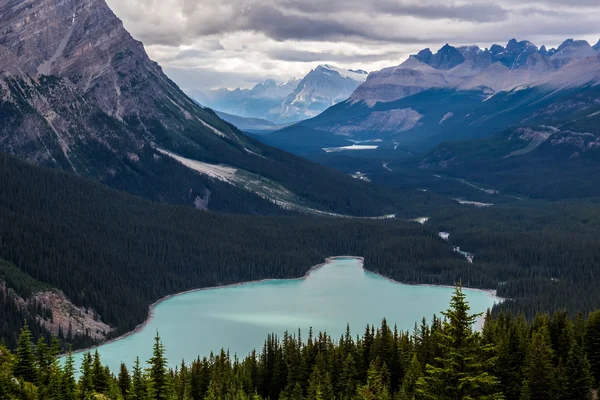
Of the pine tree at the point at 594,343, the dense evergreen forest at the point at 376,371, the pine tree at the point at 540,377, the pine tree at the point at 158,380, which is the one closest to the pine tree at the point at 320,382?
the dense evergreen forest at the point at 376,371

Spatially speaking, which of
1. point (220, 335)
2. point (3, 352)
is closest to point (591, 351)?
point (3, 352)

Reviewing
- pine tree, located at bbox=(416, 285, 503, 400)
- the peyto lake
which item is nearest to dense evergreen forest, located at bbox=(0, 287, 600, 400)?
pine tree, located at bbox=(416, 285, 503, 400)

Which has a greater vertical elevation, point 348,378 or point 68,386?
point 68,386

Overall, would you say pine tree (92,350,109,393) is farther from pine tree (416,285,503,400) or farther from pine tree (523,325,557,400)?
pine tree (416,285,503,400)

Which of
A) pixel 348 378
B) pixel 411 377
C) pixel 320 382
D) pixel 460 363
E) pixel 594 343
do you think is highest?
pixel 460 363

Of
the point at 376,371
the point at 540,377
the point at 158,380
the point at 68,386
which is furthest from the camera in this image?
the point at 376,371

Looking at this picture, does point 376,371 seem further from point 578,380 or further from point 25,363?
point 25,363

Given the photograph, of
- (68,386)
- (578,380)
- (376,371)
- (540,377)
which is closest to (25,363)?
(68,386)
